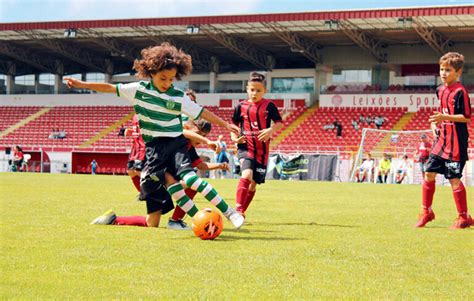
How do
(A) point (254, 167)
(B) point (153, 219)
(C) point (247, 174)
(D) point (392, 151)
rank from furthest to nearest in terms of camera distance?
(D) point (392, 151) → (A) point (254, 167) → (C) point (247, 174) → (B) point (153, 219)

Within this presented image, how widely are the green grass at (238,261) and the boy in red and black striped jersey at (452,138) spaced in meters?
0.38

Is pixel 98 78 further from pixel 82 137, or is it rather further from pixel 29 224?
pixel 29 224

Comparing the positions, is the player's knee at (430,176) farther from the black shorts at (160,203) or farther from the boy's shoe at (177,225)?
the black shorts at (160,203)

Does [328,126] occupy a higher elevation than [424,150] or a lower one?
higher

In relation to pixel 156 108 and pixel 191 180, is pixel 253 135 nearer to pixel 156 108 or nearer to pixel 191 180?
pixel 156 108

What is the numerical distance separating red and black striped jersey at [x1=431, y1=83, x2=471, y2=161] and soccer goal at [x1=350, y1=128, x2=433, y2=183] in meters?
23.0

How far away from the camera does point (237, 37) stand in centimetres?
4584

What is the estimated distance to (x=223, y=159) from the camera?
28.3 meters

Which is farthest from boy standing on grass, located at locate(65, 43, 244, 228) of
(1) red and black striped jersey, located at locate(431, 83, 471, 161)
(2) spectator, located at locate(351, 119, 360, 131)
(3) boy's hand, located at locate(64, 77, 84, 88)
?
(2) spectator, located at locate(351, 119, 360, 131)

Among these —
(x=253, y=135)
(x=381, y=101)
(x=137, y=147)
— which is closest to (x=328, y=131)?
(x=381, y=101)

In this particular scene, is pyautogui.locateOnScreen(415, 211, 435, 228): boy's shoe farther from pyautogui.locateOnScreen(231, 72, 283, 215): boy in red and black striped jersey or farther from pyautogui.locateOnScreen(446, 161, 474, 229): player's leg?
pyautogui.locateOnScreen(231, 72, 283, 215): boy in red and black striped jersey

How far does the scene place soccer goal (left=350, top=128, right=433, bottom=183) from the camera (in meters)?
31.4

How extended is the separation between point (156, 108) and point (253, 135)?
2070 millimetres

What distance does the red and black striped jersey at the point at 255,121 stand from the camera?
8.95 meters
